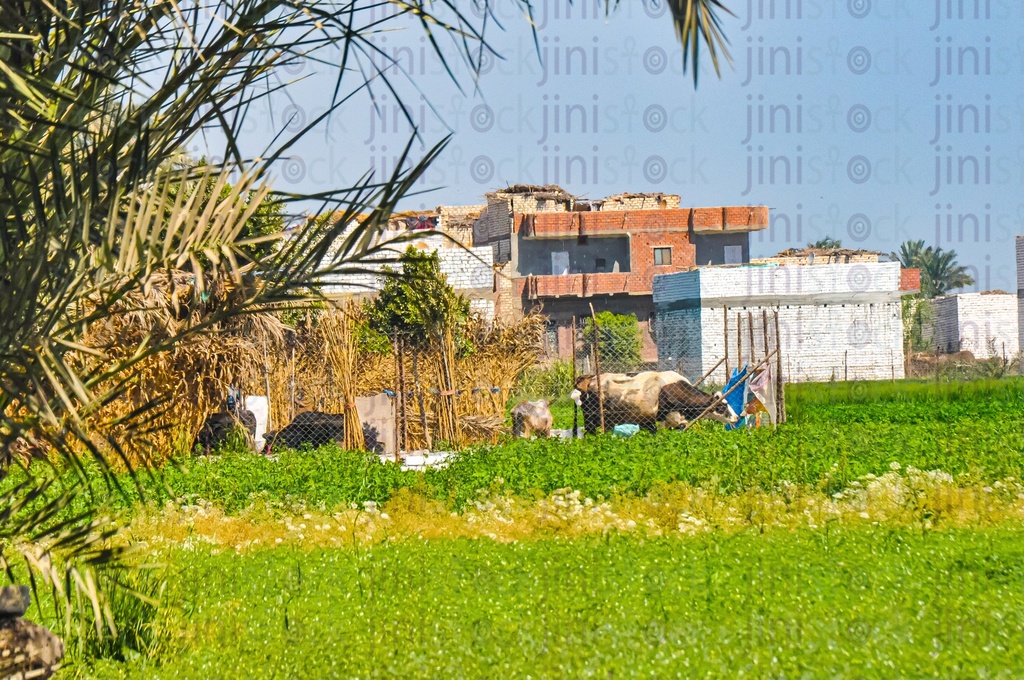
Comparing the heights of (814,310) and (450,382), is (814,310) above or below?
above

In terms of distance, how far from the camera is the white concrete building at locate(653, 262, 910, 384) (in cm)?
4538

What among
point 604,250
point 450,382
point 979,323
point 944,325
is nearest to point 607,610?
point 450,382

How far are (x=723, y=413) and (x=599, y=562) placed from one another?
11.6 meters

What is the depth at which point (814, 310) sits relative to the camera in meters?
46.3

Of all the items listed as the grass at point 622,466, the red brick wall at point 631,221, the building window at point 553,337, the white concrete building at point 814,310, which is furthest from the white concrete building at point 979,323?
the grass at point 622,466

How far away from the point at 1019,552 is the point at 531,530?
376cm

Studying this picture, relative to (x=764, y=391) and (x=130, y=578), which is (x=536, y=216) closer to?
(x=764, y=391)

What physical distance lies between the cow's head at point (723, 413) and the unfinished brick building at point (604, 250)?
34.1 metres

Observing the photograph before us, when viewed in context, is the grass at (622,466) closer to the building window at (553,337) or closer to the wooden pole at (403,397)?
the wooden pole at (403,397)

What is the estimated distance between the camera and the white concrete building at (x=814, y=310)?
1786 inches

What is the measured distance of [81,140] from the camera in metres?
4.13

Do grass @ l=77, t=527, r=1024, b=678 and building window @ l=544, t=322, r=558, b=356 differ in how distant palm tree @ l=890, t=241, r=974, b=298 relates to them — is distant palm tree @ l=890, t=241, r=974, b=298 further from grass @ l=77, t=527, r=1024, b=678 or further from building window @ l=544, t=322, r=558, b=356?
grass @ l=77, t=527, r=1024, b=678

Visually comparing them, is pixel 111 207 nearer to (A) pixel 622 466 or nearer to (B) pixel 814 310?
(A) pixel 622 466

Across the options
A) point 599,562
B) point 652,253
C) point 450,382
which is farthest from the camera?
point 652,253
